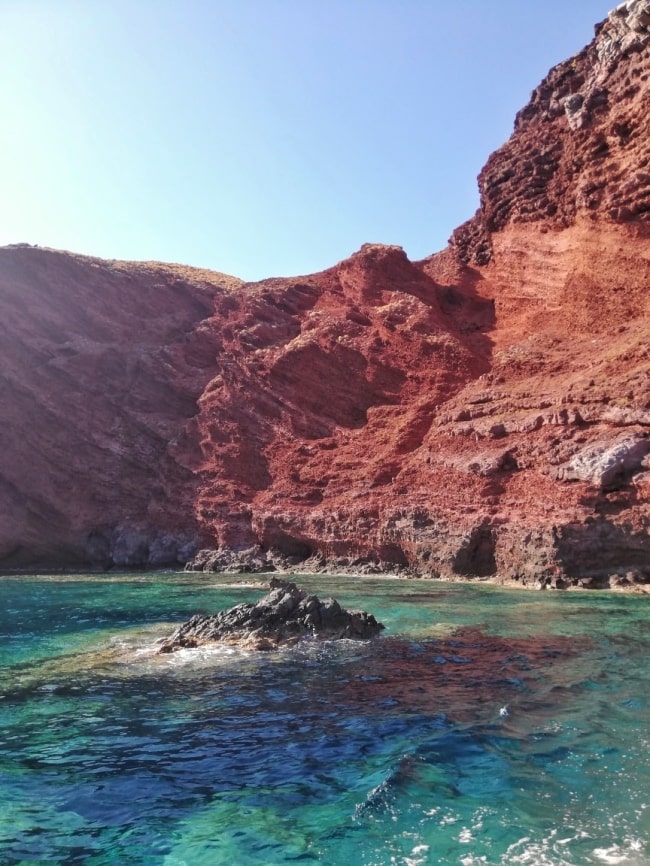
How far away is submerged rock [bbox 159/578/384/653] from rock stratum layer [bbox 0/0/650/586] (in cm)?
1101

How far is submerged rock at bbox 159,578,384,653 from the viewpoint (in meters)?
14.7

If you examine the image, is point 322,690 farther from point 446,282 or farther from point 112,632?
point 446,282

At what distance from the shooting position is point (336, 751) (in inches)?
316

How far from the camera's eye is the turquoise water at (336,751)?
19.3 feet

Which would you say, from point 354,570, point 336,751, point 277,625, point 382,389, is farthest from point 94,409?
point 336,751

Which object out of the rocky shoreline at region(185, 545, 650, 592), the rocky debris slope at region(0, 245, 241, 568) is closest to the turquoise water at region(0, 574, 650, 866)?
the rocky shoreline at region(185, 545, 650, 592)

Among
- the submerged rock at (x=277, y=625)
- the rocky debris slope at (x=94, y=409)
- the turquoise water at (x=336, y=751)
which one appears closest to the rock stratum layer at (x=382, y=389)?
the rocky debris slope at (x=94, y=409)

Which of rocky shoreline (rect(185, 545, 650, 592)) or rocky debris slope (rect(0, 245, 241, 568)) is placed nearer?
rocky shoreline (rect(185, 545, 650, 592))

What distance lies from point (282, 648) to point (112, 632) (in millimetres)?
5369

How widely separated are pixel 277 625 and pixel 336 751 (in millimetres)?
7402

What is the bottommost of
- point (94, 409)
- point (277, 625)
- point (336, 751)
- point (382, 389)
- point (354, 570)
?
point (336, 751)

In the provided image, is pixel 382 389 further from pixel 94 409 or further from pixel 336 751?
pixel 336 751

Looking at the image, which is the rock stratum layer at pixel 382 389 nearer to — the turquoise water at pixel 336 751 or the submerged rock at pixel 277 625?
the submerged rock at pixel 277 625

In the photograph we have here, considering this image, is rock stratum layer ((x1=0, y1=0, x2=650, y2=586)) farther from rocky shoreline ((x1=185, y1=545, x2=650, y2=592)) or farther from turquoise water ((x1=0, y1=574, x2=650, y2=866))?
turquoise water ((x1=0, y1=574, x2=650, y2=866))
